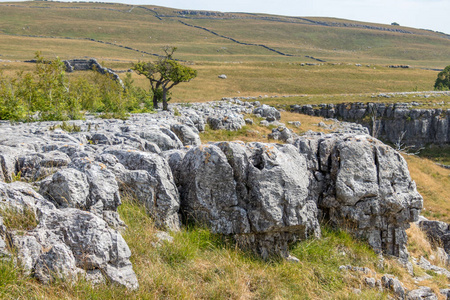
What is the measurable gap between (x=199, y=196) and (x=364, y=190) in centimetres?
408

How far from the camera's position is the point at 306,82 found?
3255 inches

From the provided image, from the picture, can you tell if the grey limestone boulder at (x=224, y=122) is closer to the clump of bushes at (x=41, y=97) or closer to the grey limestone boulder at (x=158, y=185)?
the clump of bushes at (x=41, y=97)

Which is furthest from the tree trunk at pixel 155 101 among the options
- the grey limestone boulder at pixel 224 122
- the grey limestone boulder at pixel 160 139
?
the grey limestone boulder at pixel 160 139

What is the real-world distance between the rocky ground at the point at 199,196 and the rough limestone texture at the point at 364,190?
3 centimetres

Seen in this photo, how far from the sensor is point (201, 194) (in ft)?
23.2

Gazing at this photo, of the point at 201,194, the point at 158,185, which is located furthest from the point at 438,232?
the point at 158,185

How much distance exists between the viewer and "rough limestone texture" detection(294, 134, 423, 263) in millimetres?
8266

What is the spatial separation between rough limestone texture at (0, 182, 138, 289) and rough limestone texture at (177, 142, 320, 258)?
2363mm

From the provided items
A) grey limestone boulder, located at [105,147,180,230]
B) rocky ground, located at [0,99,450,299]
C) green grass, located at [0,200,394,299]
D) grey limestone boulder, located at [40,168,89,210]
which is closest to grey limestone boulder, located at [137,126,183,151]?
rocky ground, located at [0,99,450,299]

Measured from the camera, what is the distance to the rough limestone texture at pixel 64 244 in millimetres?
4355

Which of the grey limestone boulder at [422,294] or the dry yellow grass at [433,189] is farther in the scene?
the dry yellow grass at [433,189]

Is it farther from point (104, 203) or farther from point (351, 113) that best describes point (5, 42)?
point (104, 203)

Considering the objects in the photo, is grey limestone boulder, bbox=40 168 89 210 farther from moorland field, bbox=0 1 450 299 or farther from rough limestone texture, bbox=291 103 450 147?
rough limestone texture, bbox=291 103 450 147

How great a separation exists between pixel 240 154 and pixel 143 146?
10.7 feet
